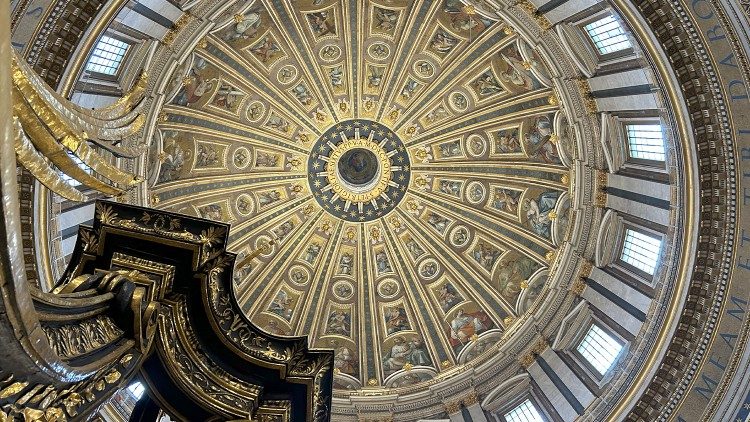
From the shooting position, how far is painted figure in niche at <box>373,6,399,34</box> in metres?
26.6

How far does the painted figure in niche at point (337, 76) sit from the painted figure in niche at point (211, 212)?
797cm

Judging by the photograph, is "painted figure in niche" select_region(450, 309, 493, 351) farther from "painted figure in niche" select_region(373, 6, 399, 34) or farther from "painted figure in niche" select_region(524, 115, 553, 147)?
"painted figure in niche" select_region(373, 6, 399, 34)

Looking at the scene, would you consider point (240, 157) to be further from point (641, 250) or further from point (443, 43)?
point (641, 250)

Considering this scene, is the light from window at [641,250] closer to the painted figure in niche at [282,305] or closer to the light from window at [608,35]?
the light from window at [608,35]

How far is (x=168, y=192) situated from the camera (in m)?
26.1

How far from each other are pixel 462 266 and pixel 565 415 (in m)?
10.9

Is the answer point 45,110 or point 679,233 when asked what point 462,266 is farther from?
point 45,110

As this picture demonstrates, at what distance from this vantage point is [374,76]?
29.9 meters

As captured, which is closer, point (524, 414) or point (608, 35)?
point (608, 35)

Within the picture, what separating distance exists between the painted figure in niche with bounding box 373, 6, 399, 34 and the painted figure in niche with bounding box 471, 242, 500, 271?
1049 centimetres

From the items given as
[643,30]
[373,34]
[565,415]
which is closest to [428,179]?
[373,34]

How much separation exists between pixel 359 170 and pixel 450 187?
188 inches

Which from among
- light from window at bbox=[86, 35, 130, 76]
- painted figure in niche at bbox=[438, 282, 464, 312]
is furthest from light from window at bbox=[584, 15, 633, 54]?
painted figure in niche at bbox=[438, 282, 464, 312]

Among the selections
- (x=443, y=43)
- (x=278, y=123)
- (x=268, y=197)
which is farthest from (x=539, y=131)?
(x=268, y=197)
